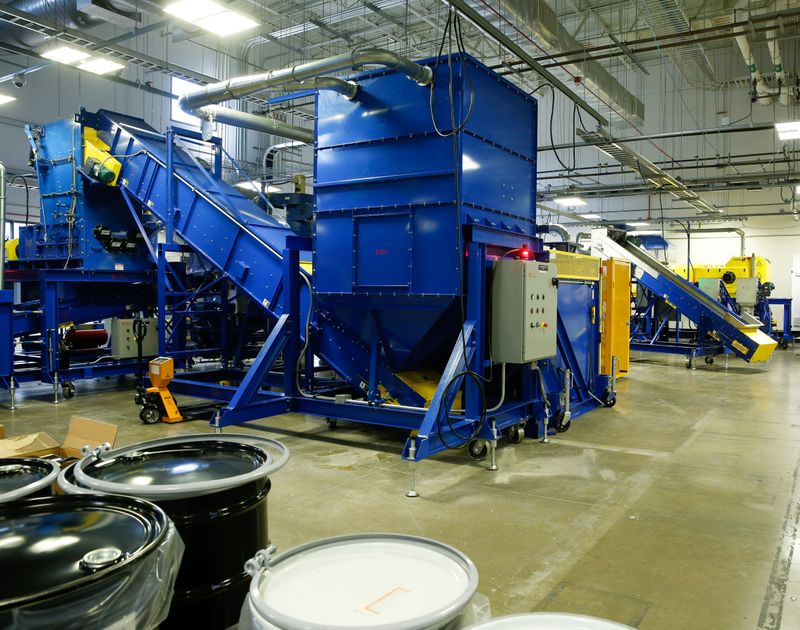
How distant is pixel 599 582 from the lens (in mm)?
3398

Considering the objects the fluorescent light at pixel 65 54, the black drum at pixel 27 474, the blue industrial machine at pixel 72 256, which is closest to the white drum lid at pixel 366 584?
the black drum at pixel 27 474

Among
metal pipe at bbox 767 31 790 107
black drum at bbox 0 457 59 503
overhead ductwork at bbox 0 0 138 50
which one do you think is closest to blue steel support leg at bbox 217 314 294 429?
black drum at bbox 0 457 59 503

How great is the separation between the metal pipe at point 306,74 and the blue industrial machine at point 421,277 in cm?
37

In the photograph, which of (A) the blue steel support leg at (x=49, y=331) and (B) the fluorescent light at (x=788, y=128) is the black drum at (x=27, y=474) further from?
(B) the fluorescent light at (x=788, y=128)

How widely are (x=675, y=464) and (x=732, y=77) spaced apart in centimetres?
1557

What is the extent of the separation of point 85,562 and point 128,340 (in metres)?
9.20

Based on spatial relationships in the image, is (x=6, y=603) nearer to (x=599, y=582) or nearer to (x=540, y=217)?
(x=599, y=582)

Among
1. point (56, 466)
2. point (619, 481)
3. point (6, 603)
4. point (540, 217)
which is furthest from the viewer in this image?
point (540, 217)

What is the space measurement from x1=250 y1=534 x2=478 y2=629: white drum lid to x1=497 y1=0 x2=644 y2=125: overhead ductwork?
7778 mm

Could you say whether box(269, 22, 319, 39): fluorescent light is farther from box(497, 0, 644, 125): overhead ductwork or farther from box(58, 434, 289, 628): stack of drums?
box(58, 434, 289, 628): stack of drums

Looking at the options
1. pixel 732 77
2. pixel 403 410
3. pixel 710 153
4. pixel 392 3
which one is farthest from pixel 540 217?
pixel 403 410

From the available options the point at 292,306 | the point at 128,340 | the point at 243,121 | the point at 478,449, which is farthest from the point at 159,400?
the point at 243,121

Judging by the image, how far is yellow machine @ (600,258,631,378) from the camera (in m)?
8.76

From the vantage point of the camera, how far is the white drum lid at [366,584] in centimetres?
138
